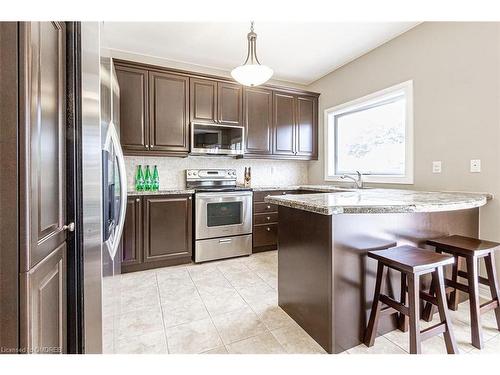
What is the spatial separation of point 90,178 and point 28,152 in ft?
1.33

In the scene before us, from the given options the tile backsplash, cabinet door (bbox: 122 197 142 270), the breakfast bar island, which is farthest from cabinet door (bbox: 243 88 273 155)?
the breakfast bar island

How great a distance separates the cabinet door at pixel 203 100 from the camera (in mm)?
3145

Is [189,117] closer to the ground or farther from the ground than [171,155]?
farther from the ground

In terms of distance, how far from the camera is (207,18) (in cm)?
54

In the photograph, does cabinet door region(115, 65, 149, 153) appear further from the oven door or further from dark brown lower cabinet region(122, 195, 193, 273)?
the oven door

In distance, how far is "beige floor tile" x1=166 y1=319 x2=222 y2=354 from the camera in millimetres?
1499

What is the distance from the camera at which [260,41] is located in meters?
2.87

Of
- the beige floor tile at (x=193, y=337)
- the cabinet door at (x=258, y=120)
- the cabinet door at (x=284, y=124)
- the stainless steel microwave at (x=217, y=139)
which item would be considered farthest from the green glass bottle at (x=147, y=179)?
the beige floor tile at (x=193, y=337)

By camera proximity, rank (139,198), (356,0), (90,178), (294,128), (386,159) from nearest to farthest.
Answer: (356,0)
(90,178)
(139,198)
(386,159)
(294,128)

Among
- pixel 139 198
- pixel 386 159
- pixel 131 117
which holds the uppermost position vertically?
pixel 131 117

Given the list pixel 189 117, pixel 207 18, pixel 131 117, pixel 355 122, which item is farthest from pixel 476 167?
pixel 131 117

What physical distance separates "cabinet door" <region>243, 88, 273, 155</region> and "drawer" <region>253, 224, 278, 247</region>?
42.8 inches

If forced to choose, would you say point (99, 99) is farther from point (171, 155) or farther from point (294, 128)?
point (294, 128)

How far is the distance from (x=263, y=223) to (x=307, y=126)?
1762 millimetres
